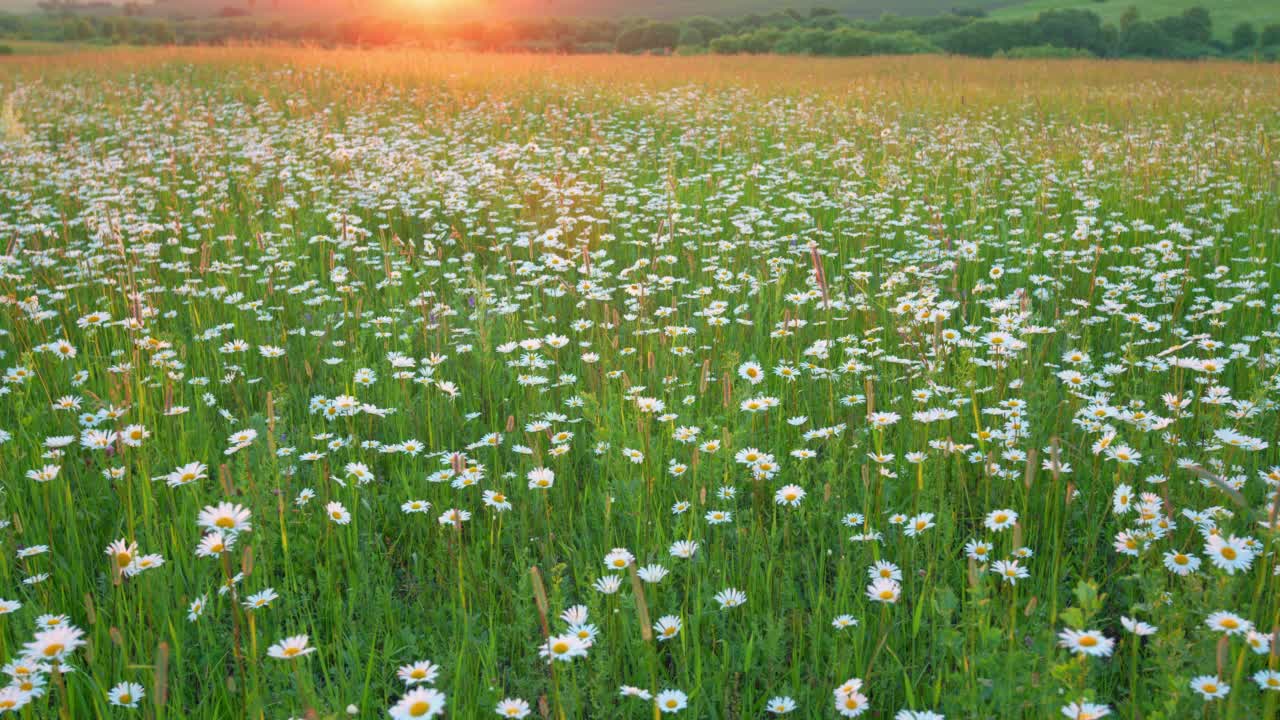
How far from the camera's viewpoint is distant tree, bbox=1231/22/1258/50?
1918 inches

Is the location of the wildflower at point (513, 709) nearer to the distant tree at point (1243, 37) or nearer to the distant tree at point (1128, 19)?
the distant tree at point (1128, 19)

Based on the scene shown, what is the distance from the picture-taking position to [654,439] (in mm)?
3354

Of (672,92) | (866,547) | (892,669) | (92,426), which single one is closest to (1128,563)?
(866,547)

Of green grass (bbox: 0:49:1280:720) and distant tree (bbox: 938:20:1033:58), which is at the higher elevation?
distant tree (bbox: 938:20:1033:58)

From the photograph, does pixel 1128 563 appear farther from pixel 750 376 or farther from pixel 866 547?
pixel 750 376

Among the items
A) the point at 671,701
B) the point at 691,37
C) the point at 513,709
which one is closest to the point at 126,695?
the point at 513,709

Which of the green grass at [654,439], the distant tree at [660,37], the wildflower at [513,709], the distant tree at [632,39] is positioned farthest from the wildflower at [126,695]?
the distant tree at [660,37]

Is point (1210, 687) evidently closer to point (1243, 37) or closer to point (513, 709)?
point (513, 709)

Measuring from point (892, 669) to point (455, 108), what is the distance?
40.3ft

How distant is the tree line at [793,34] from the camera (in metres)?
40.4

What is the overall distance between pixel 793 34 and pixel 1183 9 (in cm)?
3337

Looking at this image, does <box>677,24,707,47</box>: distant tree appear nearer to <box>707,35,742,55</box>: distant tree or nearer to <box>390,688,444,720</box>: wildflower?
<box>707,35,742,55</box>: distant tree

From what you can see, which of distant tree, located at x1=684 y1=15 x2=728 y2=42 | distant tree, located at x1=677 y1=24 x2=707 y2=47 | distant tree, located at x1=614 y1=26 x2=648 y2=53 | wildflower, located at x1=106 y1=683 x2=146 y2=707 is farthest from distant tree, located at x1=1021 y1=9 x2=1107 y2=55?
wildflower, located at x1=106 y1=683 x2=146 y2=707

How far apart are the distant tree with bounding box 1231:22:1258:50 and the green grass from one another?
5317 cm
